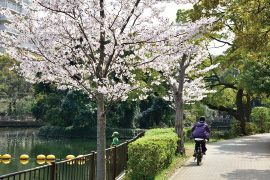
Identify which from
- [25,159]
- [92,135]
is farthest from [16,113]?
[25,159]

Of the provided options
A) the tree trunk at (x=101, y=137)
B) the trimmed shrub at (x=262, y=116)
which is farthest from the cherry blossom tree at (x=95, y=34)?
the trimmed shrub at (x=262, y=116)

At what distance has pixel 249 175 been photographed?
387 inches

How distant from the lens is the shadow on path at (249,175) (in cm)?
938

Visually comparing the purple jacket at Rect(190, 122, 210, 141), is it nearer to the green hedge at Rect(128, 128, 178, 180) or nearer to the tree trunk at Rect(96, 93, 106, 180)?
the green hedge at Rect(128, 128, 178, 180)

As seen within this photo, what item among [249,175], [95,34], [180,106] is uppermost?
[95,34]

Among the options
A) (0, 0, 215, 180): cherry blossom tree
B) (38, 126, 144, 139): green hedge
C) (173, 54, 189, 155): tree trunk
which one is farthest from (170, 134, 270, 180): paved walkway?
(38, 126, 144, 139): green hedge

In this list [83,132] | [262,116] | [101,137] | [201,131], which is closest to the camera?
[101,137]

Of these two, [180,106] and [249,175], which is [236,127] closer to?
[180,106]

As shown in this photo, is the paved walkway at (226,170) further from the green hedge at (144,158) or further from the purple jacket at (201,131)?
the purple jacket at (201,131)

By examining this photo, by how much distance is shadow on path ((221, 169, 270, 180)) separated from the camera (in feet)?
30.8

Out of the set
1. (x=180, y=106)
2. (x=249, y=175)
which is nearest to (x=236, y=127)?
(x=180, y=106)

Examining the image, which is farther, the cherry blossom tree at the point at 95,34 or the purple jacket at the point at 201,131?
the purple jacket at the point at 201,131

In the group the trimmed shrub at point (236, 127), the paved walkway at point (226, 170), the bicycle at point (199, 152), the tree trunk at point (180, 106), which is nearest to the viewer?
the paved walkway at point (226, 170)

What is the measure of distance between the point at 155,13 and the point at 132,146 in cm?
409
